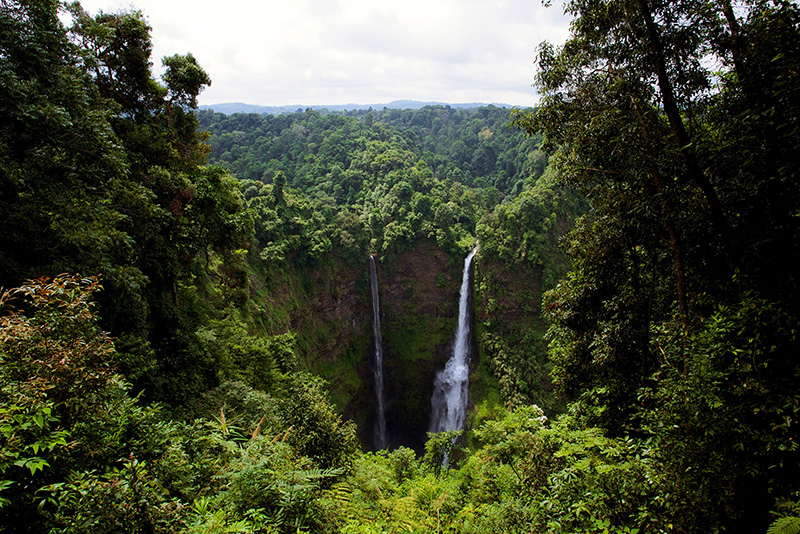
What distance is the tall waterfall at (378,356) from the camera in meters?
30.0

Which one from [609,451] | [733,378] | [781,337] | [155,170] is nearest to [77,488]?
[609,451]

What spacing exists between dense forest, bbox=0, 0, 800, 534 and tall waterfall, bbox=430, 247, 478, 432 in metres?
12.8

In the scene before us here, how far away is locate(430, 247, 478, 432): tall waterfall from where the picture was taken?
28.1 metres

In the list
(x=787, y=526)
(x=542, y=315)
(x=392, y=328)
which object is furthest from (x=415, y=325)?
(x=787, y=526)

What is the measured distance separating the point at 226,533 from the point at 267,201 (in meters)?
27.0

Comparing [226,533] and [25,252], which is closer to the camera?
[226,533]

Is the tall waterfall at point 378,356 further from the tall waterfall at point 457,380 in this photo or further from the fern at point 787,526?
the fern at point 787,526

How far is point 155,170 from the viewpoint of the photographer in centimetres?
1050

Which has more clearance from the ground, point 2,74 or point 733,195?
point 2,74

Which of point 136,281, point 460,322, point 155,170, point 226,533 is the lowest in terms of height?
point 460,322

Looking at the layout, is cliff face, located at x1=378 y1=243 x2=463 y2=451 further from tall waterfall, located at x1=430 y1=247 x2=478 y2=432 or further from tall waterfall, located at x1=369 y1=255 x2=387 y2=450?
tall waterfall, located at x1=430 y1=247 x2=478 y2=432

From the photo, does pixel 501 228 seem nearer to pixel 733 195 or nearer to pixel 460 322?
pixel 460 322

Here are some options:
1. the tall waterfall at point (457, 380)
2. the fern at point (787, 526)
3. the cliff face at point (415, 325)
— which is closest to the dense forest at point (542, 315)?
the fern at point (787, 526)

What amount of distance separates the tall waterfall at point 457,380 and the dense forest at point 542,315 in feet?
41.9
